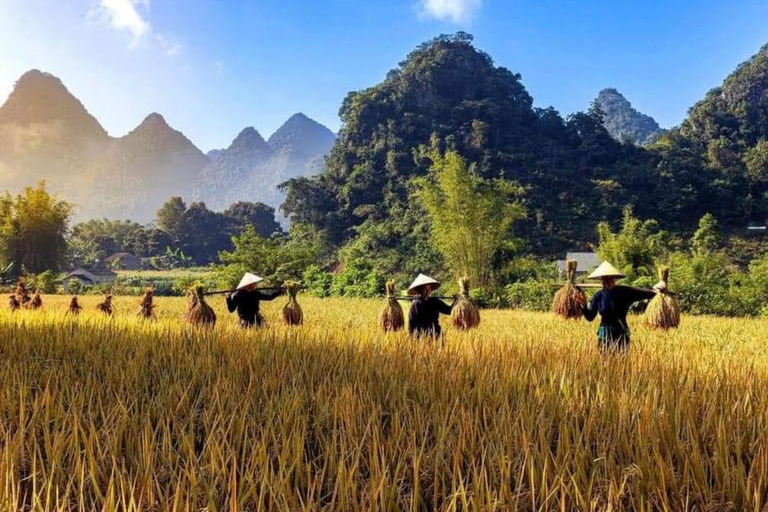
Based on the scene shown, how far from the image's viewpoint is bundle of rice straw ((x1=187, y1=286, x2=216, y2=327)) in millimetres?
5527

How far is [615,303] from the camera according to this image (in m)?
4.31

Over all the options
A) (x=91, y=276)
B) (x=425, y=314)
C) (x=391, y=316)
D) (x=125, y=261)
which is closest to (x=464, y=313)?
(x=425, y=314)

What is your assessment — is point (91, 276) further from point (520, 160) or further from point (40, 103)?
point (40, 103)

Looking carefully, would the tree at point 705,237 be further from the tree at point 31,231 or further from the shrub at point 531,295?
the tree at point 31,231

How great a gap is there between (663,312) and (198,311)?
496cm

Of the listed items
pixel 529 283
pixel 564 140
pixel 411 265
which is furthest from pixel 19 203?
pixel 564 140

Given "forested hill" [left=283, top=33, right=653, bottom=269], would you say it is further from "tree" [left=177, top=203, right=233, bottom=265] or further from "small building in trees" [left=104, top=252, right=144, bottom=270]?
"small building in trees" [left=104, top=252, right=144, bottom=270]

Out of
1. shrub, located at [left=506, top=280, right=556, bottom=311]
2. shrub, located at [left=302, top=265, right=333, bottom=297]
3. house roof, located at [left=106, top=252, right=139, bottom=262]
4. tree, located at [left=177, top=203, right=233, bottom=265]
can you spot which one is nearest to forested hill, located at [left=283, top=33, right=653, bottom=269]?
shrub, located at [left=302, top=265, right=333, bottom=297]

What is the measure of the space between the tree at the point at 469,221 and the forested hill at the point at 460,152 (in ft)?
33.1

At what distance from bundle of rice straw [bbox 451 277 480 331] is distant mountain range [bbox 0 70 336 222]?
491 ft

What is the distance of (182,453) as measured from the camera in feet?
5.92

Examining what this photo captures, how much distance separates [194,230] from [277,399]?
189 ft

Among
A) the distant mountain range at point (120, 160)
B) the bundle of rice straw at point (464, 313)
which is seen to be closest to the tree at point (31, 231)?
the bundle of rice straw at point (464, 313)

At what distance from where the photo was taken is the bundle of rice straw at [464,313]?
212 inches
